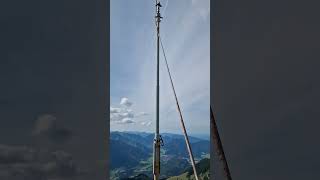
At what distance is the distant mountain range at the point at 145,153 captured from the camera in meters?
3.04

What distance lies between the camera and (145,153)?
3.19 m

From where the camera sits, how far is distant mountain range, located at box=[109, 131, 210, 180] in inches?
120
